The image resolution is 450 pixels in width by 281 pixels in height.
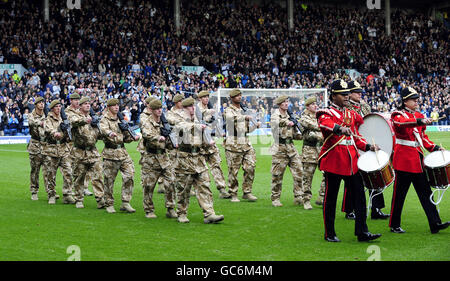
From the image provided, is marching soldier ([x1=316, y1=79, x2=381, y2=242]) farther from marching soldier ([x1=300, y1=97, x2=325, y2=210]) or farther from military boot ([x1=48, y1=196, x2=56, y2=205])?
military boot ([x1=48, y1=196, x2=56, y2=205])

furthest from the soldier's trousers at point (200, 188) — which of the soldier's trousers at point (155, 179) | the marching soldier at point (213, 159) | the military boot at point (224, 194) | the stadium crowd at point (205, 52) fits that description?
the stadium crowd at point (205, 52)

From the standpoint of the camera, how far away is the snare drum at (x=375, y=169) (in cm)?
814

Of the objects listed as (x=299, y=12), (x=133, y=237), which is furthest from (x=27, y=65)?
(x=133, y=237)

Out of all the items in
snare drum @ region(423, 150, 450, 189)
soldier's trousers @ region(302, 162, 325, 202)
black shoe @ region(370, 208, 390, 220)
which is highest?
snare drum @ region(423, 150, 450, 189)

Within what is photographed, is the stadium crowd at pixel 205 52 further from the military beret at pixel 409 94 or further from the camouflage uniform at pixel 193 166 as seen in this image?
the military beret at pixel 409 94

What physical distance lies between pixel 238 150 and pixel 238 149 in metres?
0.02

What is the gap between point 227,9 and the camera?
1710 inches

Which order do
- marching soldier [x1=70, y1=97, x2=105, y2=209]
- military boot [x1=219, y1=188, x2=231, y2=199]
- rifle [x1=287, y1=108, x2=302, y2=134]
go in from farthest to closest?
military boot [x1=219, y1=188, x2=231, y2=199] < marching soldier [x1=70, y1=97, x2=105, y2=209] < rifle [x1=287, y1=108, x2=302, y2=134]

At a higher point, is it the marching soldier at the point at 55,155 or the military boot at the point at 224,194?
the marching soldier at the point at 55,155

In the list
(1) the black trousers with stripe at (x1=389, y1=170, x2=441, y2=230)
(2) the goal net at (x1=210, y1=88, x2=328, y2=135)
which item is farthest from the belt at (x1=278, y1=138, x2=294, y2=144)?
(2) the goal net at (x1=210, y1=88, x2=328, y2=135)

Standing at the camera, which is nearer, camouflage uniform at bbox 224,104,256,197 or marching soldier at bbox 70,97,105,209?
marching soldier at bbox 70,97,105,209

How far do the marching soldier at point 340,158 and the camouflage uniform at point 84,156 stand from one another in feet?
15.6

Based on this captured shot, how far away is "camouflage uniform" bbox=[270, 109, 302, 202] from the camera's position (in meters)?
11.2

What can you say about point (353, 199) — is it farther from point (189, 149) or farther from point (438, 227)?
point (189, 149)
